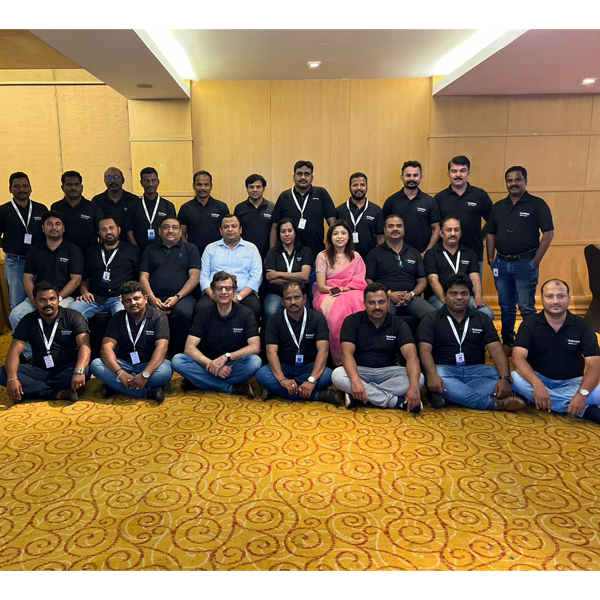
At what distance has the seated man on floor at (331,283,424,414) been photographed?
366 centimetres

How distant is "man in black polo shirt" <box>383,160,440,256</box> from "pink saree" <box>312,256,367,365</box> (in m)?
0.82

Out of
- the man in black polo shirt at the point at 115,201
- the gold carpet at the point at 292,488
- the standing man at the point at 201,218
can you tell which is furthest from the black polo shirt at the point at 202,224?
the gold carpet at the point at 292,488

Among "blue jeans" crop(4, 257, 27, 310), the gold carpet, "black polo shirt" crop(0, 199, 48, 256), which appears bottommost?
the gold carpet

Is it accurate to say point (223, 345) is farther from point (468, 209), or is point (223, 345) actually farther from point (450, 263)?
point (468, 209)

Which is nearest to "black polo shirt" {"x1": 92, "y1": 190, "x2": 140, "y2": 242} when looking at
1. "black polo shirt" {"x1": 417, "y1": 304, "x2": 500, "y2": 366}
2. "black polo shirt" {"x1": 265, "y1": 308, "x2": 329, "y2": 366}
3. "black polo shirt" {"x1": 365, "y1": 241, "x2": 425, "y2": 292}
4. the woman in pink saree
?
the woman in pink saree

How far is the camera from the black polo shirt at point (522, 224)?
15.8 feet

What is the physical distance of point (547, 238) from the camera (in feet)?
15.6

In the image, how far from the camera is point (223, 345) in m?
4.02

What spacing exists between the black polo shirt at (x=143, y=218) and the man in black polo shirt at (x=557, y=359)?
3.46m

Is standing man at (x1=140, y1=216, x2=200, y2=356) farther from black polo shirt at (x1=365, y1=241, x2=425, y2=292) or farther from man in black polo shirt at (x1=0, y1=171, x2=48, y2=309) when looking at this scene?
black polo shirt at (x1=365, y1=241, x2=425, y2=292)

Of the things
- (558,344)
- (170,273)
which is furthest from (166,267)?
(558,344)

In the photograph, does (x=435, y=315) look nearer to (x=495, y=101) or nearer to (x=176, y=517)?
(x=176, y=517)

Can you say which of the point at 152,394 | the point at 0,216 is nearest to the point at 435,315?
the point at 152,394

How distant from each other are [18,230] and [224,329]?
8.22 ft
